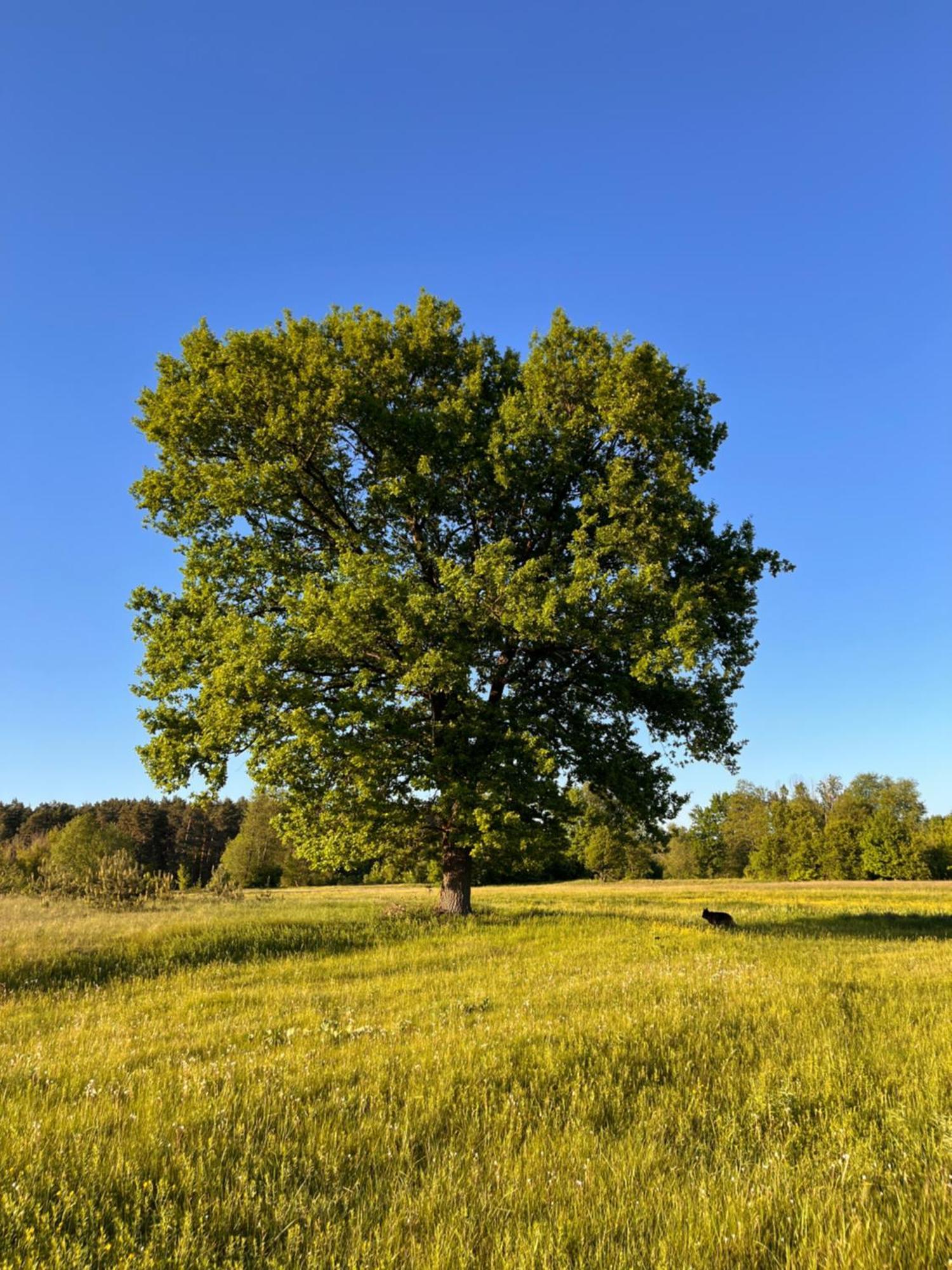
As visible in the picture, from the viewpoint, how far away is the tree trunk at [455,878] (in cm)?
2008

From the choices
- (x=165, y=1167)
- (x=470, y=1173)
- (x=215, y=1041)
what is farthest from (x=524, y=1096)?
(x=215, y=1041)

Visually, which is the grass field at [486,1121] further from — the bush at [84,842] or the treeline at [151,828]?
the treeline at [151,828]

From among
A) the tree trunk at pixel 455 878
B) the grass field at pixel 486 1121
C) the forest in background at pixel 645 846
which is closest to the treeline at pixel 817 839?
the forest in background at pixel 645 846

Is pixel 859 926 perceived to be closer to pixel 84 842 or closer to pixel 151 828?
pixel 84 842

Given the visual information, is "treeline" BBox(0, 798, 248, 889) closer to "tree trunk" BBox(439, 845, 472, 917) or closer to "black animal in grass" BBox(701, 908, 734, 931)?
"tree trunk" BBox(439, 845, 472, 917)

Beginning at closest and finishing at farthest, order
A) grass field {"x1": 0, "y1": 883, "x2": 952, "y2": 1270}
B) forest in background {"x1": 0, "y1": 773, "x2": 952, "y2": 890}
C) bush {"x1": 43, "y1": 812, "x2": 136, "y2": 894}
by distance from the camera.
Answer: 1. grass field {"x1": 0, "y1": 883, "x2": 952, "y2": 1270}
2. bush {"x1": 43, "y1": 812, "x2": 136, "y2": 894}
3. forest in background {"x1": 0, "y1": 773, "x2": 952, "y2": 890}

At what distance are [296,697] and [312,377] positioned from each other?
29.2ft

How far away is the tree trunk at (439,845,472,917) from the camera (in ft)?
65.9

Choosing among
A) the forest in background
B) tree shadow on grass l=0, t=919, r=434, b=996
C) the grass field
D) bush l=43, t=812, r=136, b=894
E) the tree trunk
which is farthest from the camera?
the forest in background

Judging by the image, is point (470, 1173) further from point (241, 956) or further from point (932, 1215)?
point (241, 956)

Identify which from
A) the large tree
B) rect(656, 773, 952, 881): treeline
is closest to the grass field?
the large tree

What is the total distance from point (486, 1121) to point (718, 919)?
54.6 feet

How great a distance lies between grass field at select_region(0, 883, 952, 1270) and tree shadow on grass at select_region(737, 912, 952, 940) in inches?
283

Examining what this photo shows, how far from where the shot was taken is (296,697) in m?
17.0
